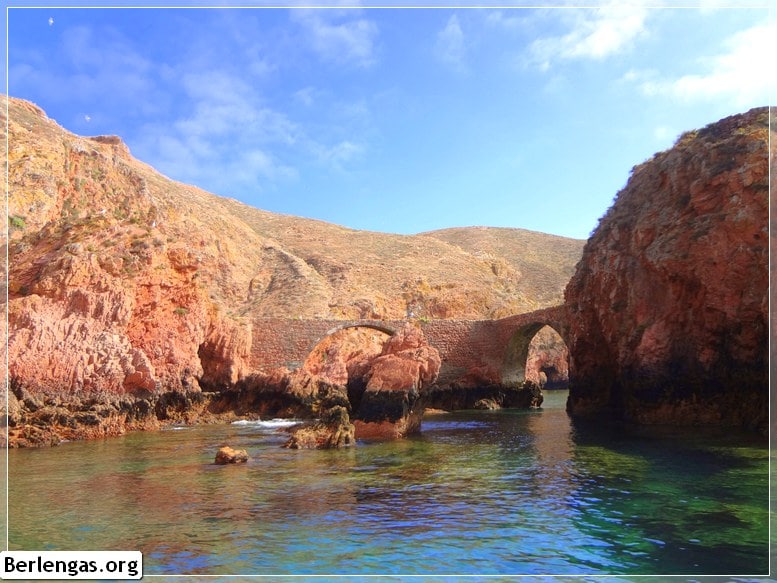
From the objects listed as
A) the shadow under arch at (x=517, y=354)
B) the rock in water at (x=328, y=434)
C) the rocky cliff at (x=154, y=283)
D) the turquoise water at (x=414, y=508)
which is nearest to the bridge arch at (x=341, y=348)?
the rocky cliff at (x=154, y=283)

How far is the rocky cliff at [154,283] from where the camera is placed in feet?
73.6

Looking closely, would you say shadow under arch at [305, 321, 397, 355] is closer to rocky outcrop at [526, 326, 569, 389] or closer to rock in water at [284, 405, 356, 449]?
rock in water at [284, 405, 356, 449]

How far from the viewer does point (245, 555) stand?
7.90 m

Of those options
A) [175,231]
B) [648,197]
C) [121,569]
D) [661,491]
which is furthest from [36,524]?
[175,231]

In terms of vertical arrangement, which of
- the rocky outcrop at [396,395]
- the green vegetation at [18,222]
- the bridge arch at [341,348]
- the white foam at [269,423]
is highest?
the green vegetation at [18,222]

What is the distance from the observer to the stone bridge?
39.8 metres

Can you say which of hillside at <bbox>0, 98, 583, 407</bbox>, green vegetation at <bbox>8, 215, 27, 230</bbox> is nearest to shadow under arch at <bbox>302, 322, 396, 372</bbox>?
hillside at <bbox>0, 98, 583, 407</bbox>

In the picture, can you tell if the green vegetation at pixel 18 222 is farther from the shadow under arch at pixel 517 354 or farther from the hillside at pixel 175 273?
the shadow under arch at pixel 517 354

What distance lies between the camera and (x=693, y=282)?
71.9 feet

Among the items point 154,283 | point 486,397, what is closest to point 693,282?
point 486,397

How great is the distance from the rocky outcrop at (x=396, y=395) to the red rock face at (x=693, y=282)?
26.1ft

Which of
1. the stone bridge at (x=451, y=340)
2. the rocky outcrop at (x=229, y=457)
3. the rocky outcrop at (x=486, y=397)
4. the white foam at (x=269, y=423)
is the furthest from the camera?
the stone bridge at (x=451, y=340)

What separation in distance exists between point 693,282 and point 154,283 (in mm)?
21345

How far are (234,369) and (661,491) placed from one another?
27.5m
